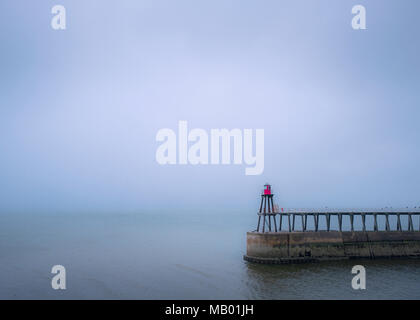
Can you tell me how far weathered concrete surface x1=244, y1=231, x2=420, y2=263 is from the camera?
146 ft

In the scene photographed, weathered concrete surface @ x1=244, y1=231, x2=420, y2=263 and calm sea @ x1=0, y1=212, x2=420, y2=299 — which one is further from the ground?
weathered concrete surface @ x1=244, y1=231, x2=420, y2=263

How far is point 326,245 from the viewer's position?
152 ft

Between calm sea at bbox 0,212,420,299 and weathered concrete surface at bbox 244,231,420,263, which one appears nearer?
calm sea at bbox 0,212,420,299

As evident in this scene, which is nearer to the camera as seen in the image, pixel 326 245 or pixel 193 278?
pixel 193 278

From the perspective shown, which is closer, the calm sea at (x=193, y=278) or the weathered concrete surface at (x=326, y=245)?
the calm sea at (x=193, y=278)

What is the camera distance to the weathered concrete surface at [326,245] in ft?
146

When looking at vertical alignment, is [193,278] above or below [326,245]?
below

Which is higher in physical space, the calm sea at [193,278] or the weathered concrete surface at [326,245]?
the weathered concrete surface at [326,245]

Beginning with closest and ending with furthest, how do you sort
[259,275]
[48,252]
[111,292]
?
[111,292] → [259,275] → [48,252]
